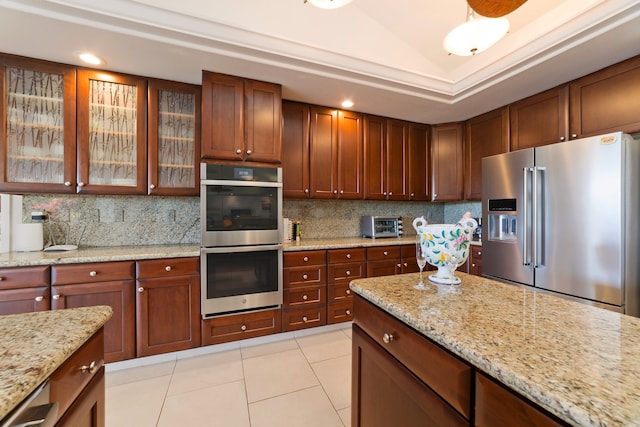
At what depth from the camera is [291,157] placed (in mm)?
2875

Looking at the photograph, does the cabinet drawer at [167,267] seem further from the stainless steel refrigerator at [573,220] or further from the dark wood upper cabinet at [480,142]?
the dark wood upper cabinet at [480,142]

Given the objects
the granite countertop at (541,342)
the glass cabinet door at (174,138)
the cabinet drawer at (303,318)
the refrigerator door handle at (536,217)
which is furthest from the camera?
the cabinet drawer at (303,318)

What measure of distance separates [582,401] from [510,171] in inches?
97.4

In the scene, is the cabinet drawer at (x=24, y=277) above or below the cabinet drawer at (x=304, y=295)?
above

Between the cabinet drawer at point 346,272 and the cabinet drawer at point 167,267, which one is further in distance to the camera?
the cabinet drawer at point 346,272

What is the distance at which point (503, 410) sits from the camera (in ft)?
1.86

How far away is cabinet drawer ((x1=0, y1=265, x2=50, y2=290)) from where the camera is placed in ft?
5.76

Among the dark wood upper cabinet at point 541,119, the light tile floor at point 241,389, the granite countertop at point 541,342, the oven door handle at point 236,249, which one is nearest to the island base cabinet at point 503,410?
the granite countertop at point 541,342

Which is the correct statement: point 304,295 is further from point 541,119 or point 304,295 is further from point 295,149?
point 541,119

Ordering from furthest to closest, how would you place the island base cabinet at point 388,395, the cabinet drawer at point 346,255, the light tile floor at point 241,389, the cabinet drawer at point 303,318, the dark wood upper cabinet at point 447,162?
the dark wood upper cabinet at point 447,162
the cabinet drawer at point 346,255
the cabinet drawer at point 303,318
the light tile floor at point 241,389
the island base cabinet at point 388,395

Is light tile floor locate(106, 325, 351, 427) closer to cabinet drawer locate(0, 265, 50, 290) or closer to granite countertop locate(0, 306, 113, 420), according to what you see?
cabinet drawer locate(0, 265, 50, 290)

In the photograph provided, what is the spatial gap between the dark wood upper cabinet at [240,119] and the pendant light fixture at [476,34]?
5.10 ft

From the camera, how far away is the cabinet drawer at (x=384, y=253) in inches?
114

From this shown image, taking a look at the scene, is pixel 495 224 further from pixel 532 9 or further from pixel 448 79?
A: pixel 532 9
